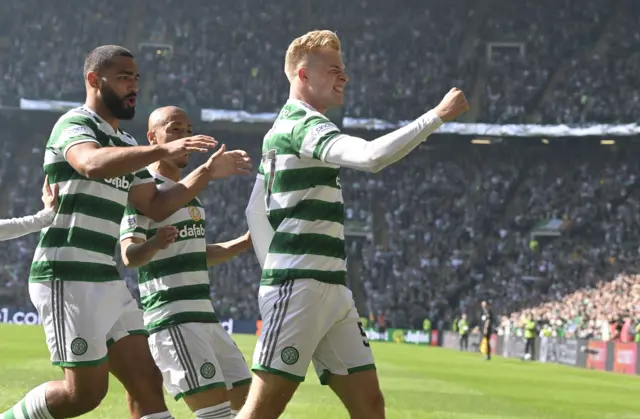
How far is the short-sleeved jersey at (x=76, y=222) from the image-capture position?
591 cm

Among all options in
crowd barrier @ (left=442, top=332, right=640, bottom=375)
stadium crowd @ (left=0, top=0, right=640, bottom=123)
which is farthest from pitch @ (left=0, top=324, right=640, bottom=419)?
stadium crowd @ (left=0, top=0, right=640, bottom=123)

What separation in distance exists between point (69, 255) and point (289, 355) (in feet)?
4.62

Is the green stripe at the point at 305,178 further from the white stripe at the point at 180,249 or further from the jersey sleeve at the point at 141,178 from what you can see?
the white stripe at the point at 180,249

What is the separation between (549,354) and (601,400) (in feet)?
49.6

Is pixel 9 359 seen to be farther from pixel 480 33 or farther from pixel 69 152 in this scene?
pixel 480 33

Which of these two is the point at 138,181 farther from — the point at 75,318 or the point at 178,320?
the point at 75,318

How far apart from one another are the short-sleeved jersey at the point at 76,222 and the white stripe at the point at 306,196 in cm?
110

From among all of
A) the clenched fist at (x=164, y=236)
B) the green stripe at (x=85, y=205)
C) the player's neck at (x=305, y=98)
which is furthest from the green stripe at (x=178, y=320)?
the player's neck at (x=305, y=98)

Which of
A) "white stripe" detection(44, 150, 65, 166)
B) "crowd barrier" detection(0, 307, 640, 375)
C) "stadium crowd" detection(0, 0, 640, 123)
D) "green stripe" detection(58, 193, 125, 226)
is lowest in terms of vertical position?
"crowd barrier" detection(0, 307, 640, 375)

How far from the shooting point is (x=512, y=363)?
3039 centimetres

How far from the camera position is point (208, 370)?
6.79 meters

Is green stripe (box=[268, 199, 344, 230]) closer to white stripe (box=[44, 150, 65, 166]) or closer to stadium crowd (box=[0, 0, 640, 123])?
white stripe (box=[44, 150, 65, 166])

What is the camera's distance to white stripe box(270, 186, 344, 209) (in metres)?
5.38

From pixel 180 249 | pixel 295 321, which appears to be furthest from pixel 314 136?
pixel 180 249
